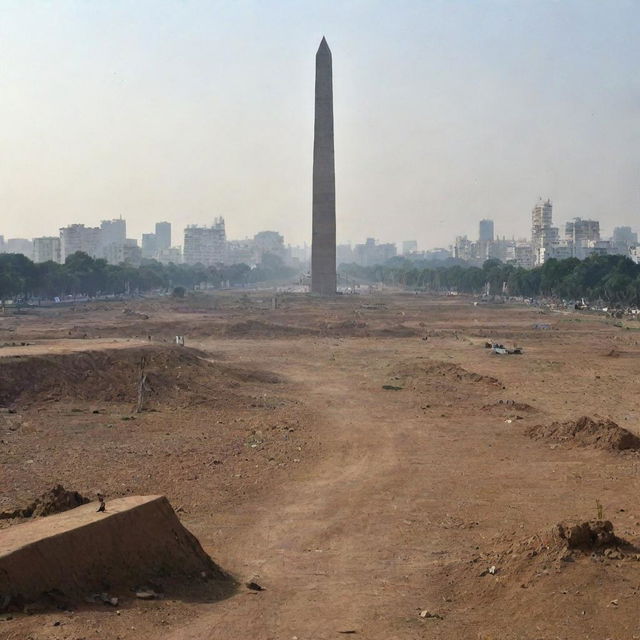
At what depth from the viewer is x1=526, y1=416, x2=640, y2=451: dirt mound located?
1692 cm

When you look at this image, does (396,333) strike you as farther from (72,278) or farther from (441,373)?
(72,278)

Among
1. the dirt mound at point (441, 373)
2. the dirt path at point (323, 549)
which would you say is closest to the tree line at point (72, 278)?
the dirt mound at point (441, 373)

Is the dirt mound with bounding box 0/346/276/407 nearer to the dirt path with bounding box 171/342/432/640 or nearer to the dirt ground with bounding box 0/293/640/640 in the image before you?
the dirt ground with bounding box 0/293/640/640

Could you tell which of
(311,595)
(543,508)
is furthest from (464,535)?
(311,595)

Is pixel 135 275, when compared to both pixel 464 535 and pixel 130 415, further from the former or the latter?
pixel 464 535

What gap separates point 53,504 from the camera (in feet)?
34.3

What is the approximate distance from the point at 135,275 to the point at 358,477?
96.3 m

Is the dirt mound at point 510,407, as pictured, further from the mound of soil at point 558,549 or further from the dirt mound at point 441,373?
the mound of soil at point 558,549

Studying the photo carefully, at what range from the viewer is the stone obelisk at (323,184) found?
80.7m

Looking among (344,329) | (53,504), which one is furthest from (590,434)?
(344,329)

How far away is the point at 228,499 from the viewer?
1329 centimetres

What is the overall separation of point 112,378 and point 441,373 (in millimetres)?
11532

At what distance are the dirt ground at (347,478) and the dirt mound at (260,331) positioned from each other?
10.8 meters

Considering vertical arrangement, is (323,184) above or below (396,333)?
above
